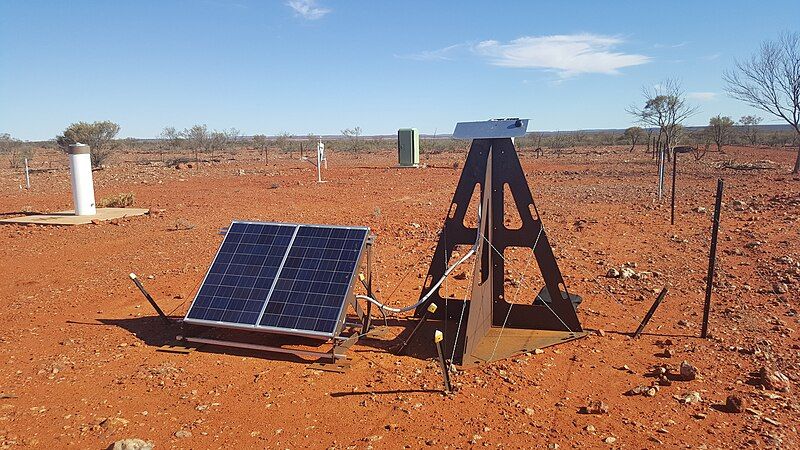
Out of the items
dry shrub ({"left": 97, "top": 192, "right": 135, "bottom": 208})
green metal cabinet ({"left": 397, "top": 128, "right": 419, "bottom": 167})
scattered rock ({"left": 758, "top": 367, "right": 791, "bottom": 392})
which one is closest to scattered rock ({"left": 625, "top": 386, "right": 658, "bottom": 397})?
scattered rock ({"left": 758, "top": 367, "right": 791, "bottom": 392})

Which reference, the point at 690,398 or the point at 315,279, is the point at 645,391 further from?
the point at 315,279

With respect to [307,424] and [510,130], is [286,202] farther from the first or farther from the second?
[307,424]

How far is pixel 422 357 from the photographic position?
228 inches

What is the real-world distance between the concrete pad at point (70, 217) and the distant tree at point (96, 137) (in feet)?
72.9

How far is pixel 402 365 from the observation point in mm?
5590

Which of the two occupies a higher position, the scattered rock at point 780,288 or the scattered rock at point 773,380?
the scattered rock at point 780,288

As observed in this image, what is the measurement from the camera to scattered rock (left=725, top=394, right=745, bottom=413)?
14.9 ft

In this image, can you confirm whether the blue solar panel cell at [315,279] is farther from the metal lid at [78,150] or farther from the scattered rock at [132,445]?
the metal lid at [78,150]

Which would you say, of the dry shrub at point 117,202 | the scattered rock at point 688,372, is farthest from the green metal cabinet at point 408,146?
the scattered rock at point 688,372

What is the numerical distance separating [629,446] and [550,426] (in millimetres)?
568

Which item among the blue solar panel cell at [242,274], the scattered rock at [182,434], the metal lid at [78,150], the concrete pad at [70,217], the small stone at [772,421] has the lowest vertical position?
the scattered rock at [182,434]

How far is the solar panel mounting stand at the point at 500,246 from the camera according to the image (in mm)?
6207

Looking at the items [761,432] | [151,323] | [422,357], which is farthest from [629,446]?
[151,323]

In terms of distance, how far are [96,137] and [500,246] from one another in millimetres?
35355
